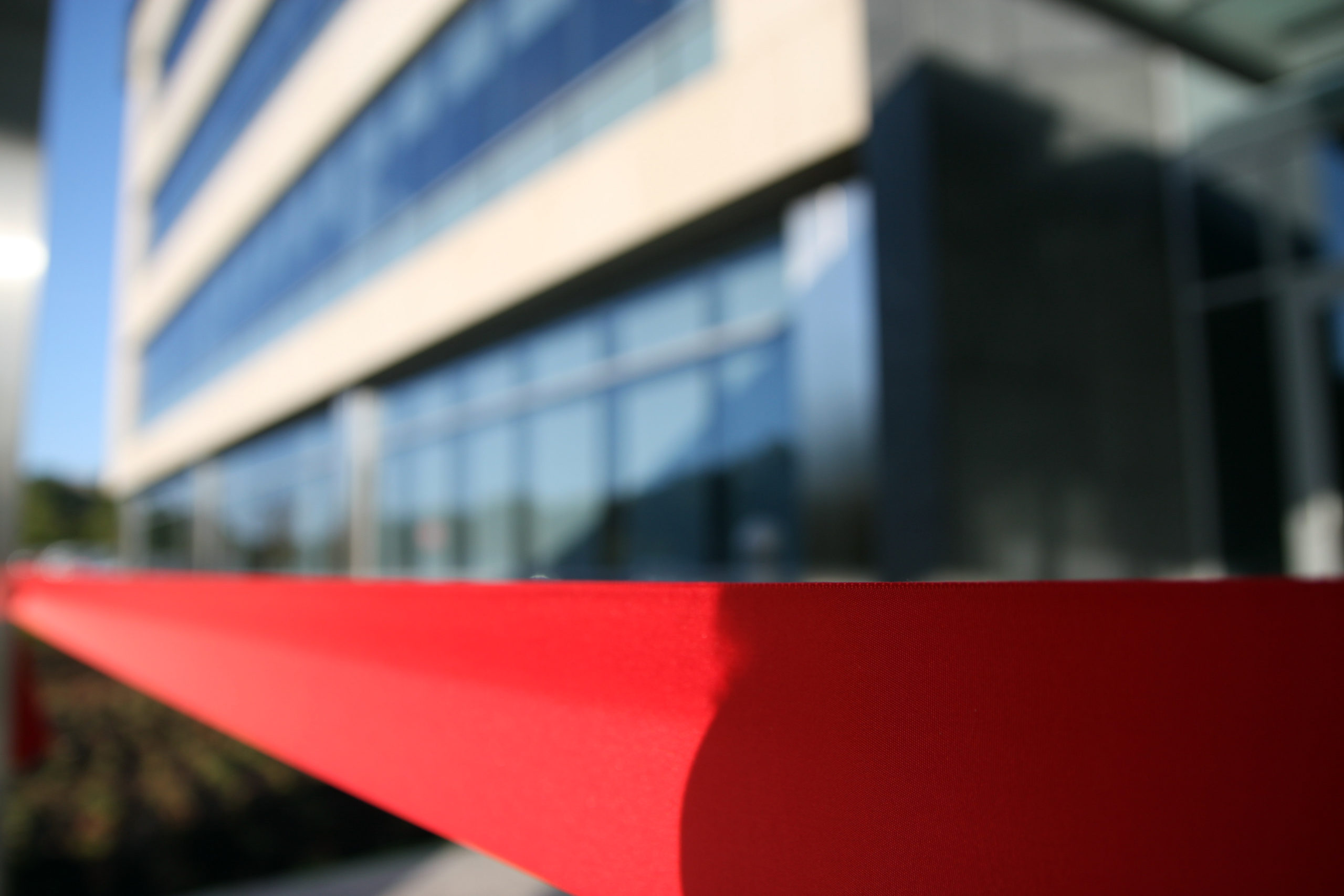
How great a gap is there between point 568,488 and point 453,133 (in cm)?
539

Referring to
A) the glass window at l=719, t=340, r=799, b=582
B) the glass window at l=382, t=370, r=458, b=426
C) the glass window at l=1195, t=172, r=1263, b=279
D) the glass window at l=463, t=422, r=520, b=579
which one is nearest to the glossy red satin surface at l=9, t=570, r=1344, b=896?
the glass window at l=719, t=340, r=799, b=582

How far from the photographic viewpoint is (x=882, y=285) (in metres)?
6.13

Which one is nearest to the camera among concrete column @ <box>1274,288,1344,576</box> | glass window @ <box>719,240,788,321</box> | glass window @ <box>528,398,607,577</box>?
concrete column @ <box>1274,288,1344,576</box>

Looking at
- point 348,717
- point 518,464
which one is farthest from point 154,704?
point 348,717

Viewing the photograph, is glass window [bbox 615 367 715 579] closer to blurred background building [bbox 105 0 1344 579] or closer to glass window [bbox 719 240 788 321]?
blurred background building [bbox 105 0 1344 579]

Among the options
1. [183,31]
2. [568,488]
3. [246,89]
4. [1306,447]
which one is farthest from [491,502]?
[183,31]

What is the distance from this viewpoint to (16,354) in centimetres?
268

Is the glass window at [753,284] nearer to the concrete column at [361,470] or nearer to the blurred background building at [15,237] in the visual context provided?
the blurred background building at [15,237]

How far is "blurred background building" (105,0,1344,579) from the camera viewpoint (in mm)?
6047

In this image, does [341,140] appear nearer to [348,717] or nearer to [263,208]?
[263,208]

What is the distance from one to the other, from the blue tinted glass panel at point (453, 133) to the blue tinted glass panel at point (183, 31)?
8545 mm

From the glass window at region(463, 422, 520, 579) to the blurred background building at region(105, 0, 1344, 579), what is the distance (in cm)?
6

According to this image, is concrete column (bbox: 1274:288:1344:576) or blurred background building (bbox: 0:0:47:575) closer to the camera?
blurred background building (bbox: 0:0:47:575)

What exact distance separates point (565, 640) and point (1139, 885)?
670mm
